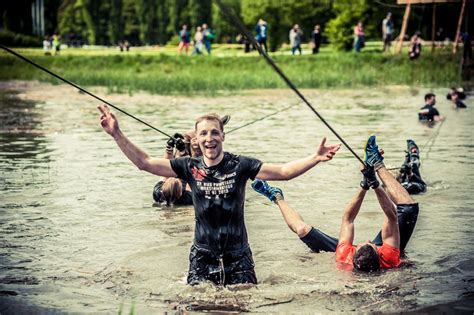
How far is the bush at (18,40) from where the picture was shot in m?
62.6

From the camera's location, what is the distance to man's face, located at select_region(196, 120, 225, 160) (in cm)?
809

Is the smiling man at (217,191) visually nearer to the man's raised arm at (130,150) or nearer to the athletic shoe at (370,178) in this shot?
the man's raised arm at (130,150)

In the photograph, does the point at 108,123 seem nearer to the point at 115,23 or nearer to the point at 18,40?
the point at 18,40

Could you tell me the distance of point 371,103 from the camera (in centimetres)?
3112

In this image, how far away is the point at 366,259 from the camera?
31.0 ft

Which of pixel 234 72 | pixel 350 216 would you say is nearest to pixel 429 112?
pixel 350 216

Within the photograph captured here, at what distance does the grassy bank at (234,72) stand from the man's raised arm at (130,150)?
92.9 ft

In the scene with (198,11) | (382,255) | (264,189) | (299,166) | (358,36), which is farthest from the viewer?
(198,11)

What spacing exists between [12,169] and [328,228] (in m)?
7.09

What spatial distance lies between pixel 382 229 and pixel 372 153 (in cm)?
83

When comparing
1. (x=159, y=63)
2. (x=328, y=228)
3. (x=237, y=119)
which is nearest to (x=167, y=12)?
(x=159, y=63)

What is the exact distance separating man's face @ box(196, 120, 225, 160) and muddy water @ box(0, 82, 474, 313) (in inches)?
48.9

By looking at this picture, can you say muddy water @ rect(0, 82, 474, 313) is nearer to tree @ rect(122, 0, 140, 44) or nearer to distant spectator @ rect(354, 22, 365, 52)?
distant spectator @ rect(354, 22, 365, 52)

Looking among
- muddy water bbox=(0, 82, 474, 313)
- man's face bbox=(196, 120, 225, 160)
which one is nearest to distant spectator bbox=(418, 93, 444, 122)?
muddy water bbox=(0, 82, 474, 313)
